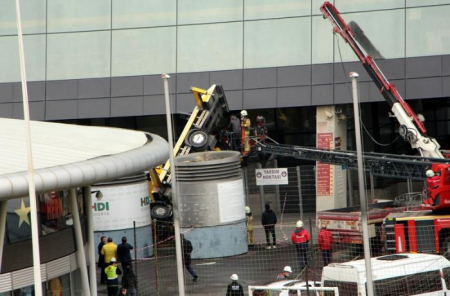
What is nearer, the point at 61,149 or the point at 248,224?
the point at 61,149

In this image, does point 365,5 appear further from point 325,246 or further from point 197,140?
point 325,246

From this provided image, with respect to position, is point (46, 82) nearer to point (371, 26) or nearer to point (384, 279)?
point (371, 26)

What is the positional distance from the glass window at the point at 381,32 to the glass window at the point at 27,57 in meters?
11.3

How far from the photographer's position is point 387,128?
123ft

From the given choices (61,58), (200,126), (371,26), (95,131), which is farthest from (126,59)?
(95,131)

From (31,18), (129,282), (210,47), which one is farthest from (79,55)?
(129,282)

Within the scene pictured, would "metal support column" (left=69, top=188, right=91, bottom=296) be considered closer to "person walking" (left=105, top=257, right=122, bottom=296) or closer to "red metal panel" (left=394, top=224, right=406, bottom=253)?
"person walking" (left=105, top=257, right=122, bottom=296)

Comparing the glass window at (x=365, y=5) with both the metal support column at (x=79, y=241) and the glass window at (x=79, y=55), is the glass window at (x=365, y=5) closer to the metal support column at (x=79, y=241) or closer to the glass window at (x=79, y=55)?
the glass window at (x=79, y=55)

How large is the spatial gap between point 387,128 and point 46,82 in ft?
43.7

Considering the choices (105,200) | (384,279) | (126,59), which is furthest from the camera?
(126,59)

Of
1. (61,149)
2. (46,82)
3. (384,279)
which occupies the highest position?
(46,82)

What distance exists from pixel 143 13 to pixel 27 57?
4.77 meters

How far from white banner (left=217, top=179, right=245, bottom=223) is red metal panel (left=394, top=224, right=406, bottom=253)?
486 centimetres

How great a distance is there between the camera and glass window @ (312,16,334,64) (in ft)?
110
